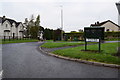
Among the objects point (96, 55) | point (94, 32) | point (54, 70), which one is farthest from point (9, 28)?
point (54, 70)

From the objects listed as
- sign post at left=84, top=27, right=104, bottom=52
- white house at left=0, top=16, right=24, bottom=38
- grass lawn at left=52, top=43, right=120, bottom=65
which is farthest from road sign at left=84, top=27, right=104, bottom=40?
white house at left=0, top=16, right=24, bottom=38

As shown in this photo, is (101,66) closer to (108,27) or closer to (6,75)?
(6,75)

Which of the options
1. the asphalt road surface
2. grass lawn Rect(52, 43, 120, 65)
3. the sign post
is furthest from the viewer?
the sign post

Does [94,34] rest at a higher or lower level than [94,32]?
lower

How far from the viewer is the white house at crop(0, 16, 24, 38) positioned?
4672cm

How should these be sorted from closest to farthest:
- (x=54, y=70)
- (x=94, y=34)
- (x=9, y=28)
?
(x=54, y=70)
(x=94, y=34)
(x=9, y=28)

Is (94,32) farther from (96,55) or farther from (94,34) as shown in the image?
(96,55)

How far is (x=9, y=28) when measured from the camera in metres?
51.2

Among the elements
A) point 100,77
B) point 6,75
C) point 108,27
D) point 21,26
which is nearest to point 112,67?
point 100,77

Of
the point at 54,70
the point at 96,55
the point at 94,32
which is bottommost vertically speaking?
the point at 54,70

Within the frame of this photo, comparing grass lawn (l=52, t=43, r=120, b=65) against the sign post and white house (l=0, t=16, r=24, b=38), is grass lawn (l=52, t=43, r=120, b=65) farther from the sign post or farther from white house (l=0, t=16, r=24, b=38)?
white house (l=0, t=16, r=24, b=38)

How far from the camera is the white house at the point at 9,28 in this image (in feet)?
153

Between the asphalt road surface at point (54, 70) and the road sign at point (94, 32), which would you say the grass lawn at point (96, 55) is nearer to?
the asphalt road surface at point (54, 70)

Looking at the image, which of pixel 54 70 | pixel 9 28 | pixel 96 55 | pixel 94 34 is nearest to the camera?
pixel 54 70
